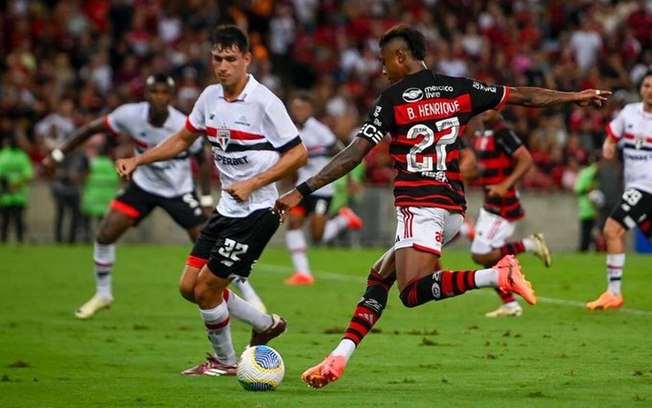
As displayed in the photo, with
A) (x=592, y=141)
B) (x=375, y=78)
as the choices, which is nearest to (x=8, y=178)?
(x=375, y=78)

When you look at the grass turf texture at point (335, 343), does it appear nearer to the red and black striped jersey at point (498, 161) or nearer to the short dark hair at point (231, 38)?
the red and black striped jersey at point (498, 161)

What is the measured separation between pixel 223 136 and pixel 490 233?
5.77m

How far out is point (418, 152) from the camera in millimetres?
9758

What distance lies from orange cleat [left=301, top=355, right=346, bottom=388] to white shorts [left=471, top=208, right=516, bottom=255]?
6.44m

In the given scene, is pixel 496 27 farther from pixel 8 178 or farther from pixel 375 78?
pixel 8 178

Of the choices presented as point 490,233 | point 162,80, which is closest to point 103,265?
point 162,80

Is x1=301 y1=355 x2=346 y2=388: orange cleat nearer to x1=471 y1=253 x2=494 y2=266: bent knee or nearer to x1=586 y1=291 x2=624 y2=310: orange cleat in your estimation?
x1=471 y1=253 x2=494 y2=266: bent knee

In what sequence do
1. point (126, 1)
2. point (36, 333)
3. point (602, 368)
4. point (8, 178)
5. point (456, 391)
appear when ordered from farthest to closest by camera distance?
point (126, 1) < point (8, 178) < point (36, 333) < point (602, 368) < point (456, 391)

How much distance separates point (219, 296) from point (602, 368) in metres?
3.02

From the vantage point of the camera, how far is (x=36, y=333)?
45.0 ft

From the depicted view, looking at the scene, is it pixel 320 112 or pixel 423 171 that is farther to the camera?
pixel 320 112

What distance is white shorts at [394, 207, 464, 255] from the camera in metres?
9.71

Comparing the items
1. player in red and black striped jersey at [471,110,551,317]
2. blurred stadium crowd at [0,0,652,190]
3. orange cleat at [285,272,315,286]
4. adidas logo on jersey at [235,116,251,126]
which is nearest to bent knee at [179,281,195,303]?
adidas logo on jersey at [235,116,251,126]

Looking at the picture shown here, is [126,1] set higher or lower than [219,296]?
higher
